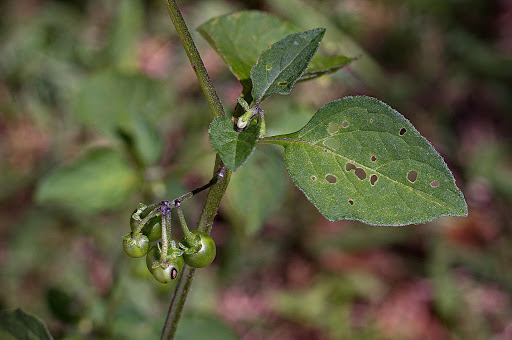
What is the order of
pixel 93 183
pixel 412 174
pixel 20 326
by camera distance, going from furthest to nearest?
1. pixel 93 183
2. pixel 412 174
3. pixel 20 326

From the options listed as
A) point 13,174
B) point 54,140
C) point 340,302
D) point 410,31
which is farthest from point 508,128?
point 13,174

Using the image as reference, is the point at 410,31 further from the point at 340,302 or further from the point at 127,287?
the point at 127,287

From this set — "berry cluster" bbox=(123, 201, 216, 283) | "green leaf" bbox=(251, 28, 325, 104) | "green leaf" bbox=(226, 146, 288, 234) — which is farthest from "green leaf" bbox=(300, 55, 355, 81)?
"green leaf" bbox=(226, 146, 288, 234)

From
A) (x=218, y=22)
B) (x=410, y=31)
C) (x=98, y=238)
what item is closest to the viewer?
(x=218, y=22)

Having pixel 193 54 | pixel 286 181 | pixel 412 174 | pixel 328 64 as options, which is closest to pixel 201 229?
pixel 193 54

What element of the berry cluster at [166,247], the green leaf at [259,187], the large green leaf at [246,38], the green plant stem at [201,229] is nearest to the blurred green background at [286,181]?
the green leaf at [259,187]

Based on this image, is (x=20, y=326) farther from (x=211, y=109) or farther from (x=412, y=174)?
(x=412, y=174)
